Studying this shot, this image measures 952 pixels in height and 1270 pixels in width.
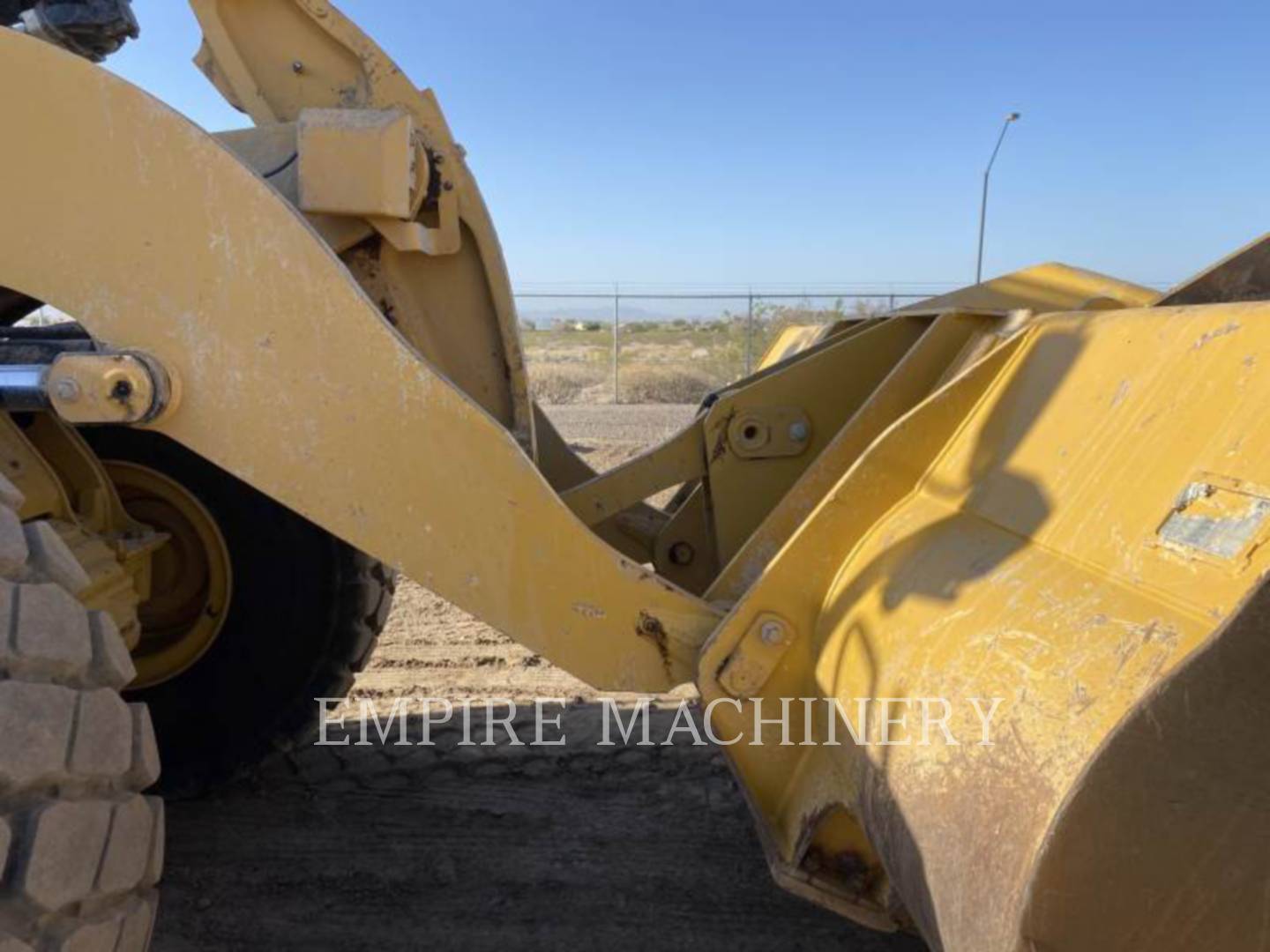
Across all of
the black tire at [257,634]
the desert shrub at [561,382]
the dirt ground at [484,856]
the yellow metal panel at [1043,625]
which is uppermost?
the yellow metal panel at [1043,625]

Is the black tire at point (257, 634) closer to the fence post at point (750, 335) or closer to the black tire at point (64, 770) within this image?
the black tire at point (64, 770)

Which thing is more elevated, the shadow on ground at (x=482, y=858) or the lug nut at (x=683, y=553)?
the lug nut at (x=683, y=553)

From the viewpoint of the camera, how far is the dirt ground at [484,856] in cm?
273

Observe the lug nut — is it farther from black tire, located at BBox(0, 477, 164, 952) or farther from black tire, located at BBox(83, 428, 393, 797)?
black tire, located at BBox(0, 477, 164, 952)

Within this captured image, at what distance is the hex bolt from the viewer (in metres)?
1.81

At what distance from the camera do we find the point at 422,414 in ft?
6.28

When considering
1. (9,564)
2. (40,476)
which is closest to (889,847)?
(9,564)

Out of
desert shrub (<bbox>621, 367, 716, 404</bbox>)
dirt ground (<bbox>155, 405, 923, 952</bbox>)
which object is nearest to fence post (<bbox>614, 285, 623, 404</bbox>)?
desert shrub (<bbox>621, 367, 716, 404</bbox>)

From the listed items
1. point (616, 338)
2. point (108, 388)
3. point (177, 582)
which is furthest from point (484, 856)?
point (616, 338)

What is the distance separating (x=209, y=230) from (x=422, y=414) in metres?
0.50

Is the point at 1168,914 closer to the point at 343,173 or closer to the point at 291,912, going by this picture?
the point at 343,173

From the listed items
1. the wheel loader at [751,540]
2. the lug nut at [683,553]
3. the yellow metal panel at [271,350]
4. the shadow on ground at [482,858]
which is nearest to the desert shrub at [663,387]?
the shadow on ground at [482,858]

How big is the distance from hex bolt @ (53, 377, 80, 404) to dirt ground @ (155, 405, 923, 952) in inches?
63.7

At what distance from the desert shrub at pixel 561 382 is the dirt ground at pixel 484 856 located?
13687 mm
